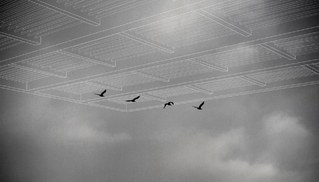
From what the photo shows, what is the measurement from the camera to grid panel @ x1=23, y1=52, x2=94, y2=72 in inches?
606

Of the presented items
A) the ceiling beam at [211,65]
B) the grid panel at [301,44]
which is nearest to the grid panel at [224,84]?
the ceiling beam at [211,65]

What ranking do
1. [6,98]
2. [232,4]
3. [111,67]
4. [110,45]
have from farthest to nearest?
[6,98] → [111,67] → [110,45] → [232,4]

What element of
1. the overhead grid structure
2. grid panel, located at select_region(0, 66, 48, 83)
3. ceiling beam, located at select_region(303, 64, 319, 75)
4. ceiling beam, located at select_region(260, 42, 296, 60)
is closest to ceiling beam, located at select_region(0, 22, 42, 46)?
the overhead grid structure

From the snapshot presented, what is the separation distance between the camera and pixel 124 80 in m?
18.2

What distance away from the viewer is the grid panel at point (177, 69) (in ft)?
52.0

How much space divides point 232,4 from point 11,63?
818 cm

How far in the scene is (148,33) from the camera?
12883 millimetres

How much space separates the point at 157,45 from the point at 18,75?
7.04 metres

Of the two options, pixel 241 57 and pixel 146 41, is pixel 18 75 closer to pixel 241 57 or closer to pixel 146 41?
pixel 146 41

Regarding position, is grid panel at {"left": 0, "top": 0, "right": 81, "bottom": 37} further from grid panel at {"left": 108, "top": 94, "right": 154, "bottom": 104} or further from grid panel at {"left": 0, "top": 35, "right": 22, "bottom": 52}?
grid panel at {"left": 108, "top": 94, "right": 154, "bottom": 104}

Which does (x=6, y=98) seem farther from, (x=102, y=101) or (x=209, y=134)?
(x=209, y=134)

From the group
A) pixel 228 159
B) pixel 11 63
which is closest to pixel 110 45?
pixel 11 63

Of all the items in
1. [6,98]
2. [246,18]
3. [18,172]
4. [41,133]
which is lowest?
[18,172]

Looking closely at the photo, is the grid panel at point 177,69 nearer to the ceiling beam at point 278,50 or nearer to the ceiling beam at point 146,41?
the ceiling beam at point 146,41
